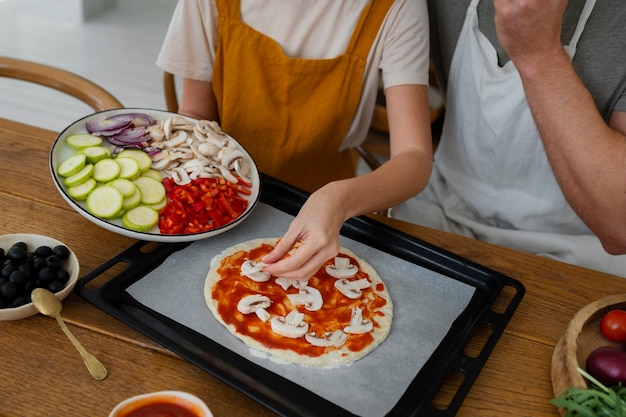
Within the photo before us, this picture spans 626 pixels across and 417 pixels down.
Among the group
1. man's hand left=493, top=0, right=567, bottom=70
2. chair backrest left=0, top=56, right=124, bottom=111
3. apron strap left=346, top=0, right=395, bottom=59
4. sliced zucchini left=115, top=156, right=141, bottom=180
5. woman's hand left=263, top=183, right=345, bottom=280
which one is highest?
man's hand left=493, top=0, right=567, bottom=70

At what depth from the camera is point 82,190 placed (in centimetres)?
150

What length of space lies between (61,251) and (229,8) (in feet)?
2.99

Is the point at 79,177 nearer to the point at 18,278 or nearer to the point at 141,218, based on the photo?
the point at 141,218

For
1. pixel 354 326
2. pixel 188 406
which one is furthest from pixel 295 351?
pixel 188 406

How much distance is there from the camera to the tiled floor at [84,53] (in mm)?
4445

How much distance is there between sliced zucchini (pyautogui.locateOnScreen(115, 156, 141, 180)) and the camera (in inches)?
60.7

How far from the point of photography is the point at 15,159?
1.71 metres

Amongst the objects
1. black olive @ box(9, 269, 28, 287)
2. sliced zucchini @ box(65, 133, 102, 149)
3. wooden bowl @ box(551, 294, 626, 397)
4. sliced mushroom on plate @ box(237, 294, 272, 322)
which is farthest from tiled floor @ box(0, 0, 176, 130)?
wooden bowl @ box(551, 294, 626, 397)

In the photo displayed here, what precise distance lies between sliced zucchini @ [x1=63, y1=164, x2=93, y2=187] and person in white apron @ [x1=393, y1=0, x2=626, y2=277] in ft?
3.62

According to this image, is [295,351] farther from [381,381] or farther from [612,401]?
[612,401]

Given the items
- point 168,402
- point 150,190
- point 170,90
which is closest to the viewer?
point 168,402

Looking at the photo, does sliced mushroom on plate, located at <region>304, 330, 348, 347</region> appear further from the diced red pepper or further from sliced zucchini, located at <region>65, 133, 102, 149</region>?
A: sliced zucchini, located at <region>65, 133, 102, 149</region>

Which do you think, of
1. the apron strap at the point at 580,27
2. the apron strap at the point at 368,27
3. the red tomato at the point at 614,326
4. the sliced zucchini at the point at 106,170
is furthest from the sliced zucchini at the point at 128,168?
the apron strap at the point at 580,27

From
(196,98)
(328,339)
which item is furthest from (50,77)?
(328,339)
